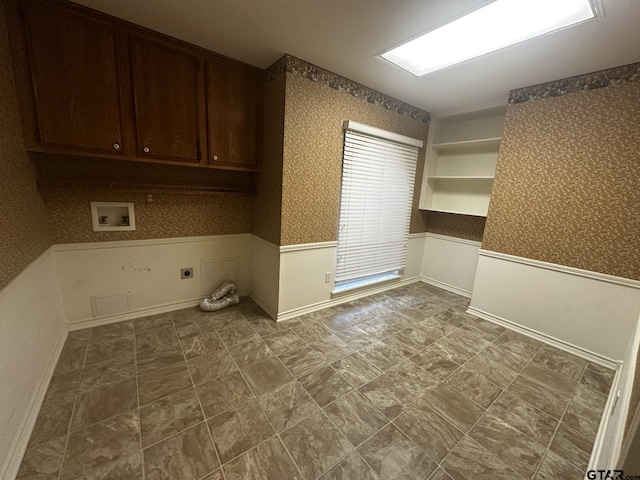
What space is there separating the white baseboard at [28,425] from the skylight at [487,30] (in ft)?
10.6

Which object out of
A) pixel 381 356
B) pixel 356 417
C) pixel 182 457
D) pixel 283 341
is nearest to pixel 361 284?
pixel 381 356

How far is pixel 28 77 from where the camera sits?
1.63 meters

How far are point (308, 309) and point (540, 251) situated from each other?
237 centimetres

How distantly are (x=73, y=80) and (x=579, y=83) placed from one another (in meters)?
3.95

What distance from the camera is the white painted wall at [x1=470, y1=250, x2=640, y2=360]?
2062 millimetres

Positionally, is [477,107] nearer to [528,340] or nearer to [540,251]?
[540,251]

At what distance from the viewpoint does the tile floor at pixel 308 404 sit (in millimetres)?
1229

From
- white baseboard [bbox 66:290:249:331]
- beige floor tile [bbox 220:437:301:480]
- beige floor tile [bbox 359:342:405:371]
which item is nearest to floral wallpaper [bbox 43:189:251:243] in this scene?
white baseboard [bbox 66:290:249:331]

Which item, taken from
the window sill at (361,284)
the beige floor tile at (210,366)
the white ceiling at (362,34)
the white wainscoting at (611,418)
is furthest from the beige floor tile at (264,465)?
the white ceiling at (362,34)

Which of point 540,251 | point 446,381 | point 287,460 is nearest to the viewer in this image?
point 287,460

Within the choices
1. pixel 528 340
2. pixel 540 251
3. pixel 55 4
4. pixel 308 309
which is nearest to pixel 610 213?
pixel 540 251

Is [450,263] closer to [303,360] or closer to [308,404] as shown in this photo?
[303,360]

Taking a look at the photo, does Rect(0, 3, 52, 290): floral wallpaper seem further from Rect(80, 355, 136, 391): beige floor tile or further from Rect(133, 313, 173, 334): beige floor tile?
Rect(133, 313, 173, 334): beige floor tile

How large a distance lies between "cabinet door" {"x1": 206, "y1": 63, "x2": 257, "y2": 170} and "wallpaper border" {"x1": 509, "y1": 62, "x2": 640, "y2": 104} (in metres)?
2.62
